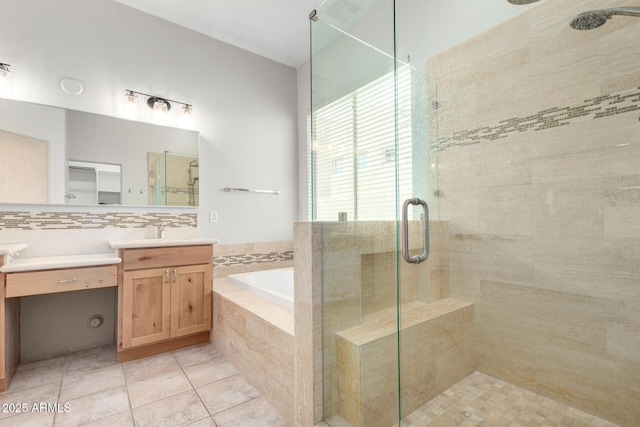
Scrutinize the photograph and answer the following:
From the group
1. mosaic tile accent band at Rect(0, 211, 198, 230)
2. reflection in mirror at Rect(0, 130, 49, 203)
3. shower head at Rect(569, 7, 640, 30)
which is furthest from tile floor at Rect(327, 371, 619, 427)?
reflection in mirror at Rect(0, 130, 49, 203)

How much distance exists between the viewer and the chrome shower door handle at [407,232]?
132 centimetres

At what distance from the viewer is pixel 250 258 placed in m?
3.30

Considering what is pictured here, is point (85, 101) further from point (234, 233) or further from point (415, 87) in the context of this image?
point (415, 87)

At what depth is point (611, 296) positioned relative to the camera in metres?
1.36

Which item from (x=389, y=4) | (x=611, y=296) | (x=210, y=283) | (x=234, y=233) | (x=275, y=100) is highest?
(x=275, y=100)

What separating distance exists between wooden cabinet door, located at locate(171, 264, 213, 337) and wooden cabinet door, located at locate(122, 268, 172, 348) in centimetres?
5

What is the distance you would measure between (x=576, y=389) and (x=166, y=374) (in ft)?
7.53

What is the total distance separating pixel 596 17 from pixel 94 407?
10.2 ft

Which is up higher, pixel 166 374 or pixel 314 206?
pixel 314 206

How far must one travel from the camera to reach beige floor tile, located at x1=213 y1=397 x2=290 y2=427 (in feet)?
5.17

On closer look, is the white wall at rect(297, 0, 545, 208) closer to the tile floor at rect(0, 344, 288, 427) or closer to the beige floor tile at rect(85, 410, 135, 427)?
the tile floor at rect(0, 344, 288, 427)

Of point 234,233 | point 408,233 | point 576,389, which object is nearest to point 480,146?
point 408,233

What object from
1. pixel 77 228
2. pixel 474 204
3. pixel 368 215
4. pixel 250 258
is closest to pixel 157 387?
pixel 77 228

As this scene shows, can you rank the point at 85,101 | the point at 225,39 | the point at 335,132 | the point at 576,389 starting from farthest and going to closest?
1. the point at 225,39
2. the point at 85,101
3. the point at 335,132
4. the point at 576,389
